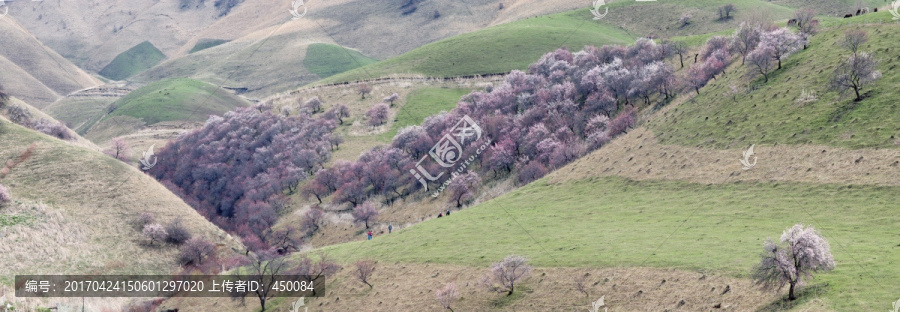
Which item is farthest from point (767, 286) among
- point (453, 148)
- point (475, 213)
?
point (453, 148)

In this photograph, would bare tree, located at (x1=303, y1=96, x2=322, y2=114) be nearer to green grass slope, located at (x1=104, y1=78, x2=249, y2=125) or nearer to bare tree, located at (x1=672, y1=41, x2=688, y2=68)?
green grass slope, located at (x1=104, y1=78, x2=249, y2=125)

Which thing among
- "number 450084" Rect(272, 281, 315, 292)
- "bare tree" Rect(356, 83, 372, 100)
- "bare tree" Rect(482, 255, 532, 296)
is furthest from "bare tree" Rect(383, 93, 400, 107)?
"bare tree" Rect(482, 255, 532, 296)

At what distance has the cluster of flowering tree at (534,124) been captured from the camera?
3469 inches

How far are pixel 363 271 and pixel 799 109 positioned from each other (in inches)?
1852

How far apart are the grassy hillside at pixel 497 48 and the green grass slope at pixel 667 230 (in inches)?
3521

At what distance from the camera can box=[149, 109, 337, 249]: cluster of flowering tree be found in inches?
4309

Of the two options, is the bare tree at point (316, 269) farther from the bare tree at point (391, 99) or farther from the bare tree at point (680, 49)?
the bare tree at point (391, 99)

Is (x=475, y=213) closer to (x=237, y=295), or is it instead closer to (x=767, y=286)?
(x=237, y=295)

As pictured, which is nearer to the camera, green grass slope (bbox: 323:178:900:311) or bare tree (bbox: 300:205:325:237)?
green grass slope (bbox: 323:178:900:311)

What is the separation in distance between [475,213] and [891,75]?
44.1m

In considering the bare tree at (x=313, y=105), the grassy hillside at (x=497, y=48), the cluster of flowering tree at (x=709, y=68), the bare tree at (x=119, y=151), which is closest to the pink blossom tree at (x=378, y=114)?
the bare tree at (x=313, y=105)

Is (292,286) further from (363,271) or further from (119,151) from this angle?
(119,151)

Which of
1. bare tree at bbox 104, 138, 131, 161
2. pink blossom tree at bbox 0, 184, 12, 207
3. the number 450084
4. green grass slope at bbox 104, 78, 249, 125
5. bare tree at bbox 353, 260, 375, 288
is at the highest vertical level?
pink blossom tree at bbox 0, 184, 12, 207

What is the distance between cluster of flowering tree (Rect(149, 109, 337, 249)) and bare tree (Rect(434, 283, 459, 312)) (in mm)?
55557
